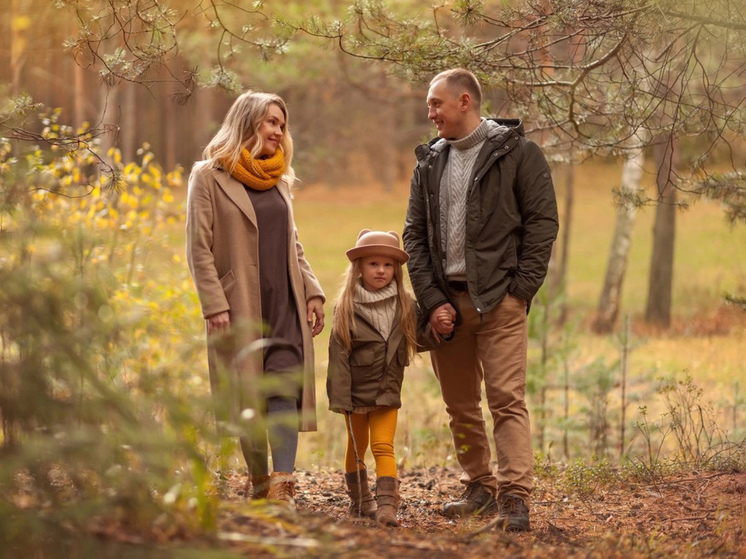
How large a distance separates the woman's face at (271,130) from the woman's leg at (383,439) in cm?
147

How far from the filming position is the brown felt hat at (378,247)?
15.0 feet

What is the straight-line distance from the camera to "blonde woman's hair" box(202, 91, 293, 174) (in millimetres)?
4562

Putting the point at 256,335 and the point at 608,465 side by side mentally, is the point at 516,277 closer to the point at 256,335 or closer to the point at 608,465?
the point at 256,335

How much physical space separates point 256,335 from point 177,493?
228cm

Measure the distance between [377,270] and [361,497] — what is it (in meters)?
1.19

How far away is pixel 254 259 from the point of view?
4.56 metres

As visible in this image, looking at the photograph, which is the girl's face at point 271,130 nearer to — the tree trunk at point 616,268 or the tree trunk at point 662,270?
the tree trunk at point 616,268

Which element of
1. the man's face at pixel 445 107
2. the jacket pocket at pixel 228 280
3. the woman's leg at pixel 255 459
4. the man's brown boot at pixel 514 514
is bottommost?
the man's brown boot at pixel 514 514

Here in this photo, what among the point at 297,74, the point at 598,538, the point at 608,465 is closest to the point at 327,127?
the point at 297,74

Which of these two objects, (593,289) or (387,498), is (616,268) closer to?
(593,289)

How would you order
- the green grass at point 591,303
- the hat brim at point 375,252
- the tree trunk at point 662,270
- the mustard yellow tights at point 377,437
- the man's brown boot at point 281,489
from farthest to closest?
the tree trunk at point 662,270 < the green grass at point 591,303 < the hat brim at point 375,252 < the mustard yellow tights at point 377,437 < the man's brown boot at point 281,489

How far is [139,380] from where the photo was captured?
7.91ft

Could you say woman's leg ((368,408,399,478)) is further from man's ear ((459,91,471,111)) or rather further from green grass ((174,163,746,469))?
man's ear ((459,91,471,111))

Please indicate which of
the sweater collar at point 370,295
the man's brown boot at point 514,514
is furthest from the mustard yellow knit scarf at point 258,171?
the man's brown boot at point 514,514
